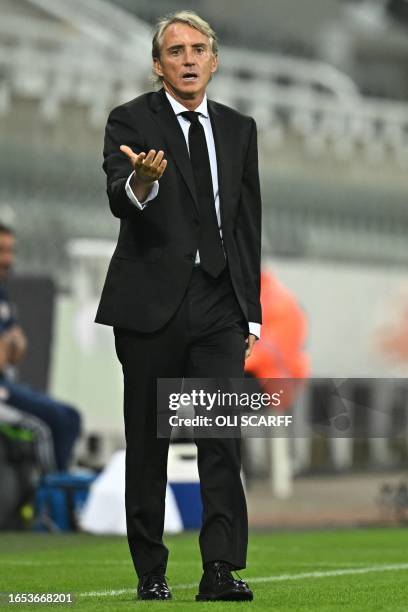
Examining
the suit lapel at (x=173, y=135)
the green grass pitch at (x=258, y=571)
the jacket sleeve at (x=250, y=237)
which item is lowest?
the green grass pitch at (x=258, y=571)

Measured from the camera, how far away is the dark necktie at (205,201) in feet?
18.1

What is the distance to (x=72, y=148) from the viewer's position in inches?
1151

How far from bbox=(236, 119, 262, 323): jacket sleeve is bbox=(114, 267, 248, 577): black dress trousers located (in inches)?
2.8

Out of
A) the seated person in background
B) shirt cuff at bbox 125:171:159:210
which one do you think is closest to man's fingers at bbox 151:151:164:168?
shirt cuff at bbox 125:171:159:210

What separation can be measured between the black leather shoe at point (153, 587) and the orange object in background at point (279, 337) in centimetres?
1219

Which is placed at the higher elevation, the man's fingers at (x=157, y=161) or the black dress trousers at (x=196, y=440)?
the man's fingers at (x=157, y=161)

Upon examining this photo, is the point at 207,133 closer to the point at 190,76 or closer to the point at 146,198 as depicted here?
the point at 190,76

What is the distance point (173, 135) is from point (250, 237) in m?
0.38

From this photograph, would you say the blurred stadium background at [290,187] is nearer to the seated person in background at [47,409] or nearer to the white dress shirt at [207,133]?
the seated person in background at [47,409]

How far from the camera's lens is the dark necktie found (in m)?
5.51

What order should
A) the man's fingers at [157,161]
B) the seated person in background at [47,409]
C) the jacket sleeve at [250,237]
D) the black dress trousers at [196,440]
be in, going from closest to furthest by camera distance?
the man's fingers at [157,161]
the black dress trousers at [196,440]
the jacket sleeve at [250,237]
the seated person in background at [47,409]

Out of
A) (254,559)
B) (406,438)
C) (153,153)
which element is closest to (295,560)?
(254,559)

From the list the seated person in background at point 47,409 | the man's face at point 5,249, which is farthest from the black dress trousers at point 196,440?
the seated person in background at point 47,409

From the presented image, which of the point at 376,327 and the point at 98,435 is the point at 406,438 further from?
the point at 98,435
